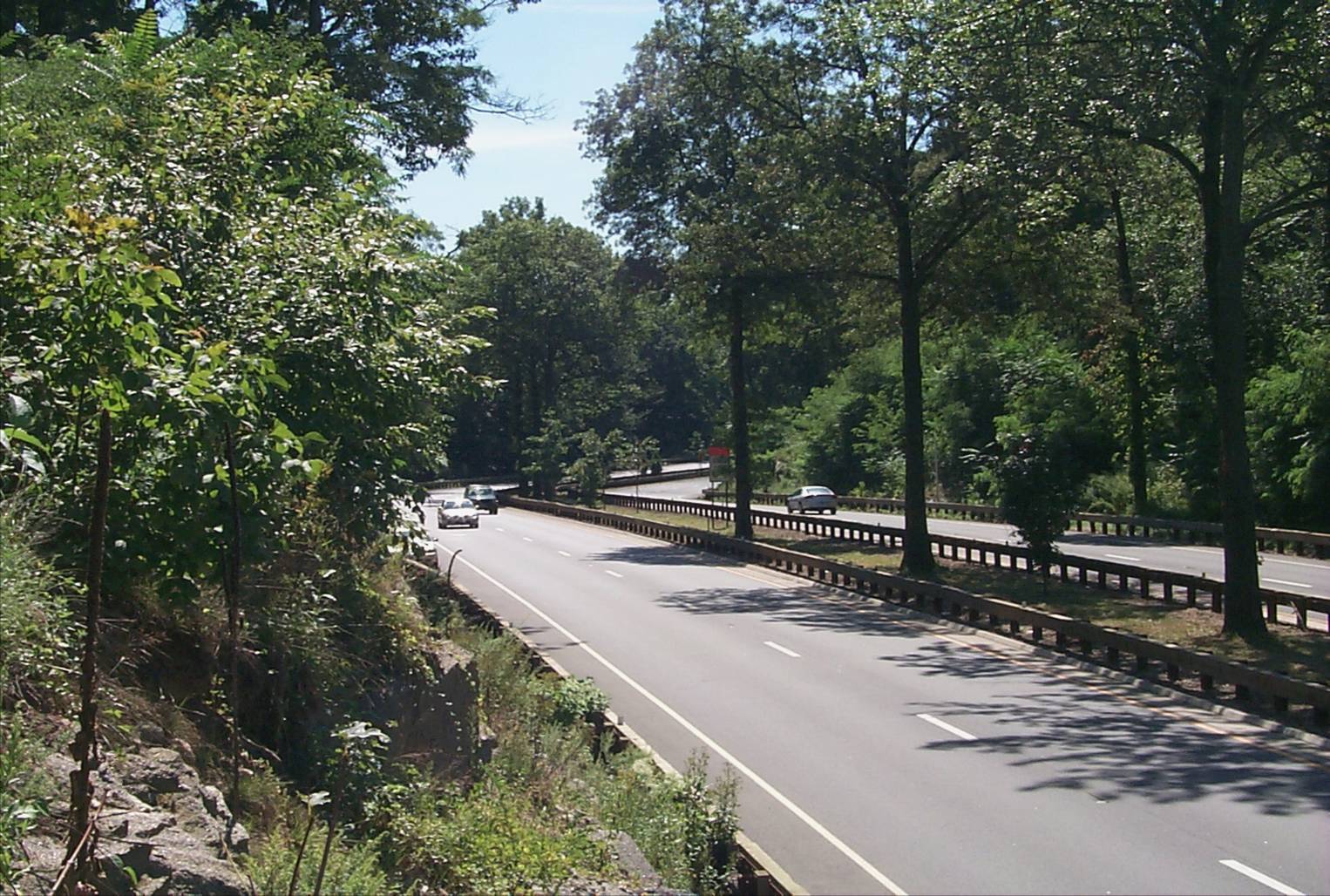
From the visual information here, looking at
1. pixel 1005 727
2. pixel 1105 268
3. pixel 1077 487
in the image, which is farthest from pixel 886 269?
pixel 1005 727

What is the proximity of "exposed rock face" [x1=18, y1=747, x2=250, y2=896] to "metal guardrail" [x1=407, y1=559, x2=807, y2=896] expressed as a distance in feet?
13.7

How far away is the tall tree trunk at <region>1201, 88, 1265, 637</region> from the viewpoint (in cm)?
2002

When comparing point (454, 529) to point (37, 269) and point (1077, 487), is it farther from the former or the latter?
point (37, 269)

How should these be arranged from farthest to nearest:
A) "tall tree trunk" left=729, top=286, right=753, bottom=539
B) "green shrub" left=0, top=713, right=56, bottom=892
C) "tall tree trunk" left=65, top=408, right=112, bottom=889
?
1. "tall tree trunk" left=729, top=286, right=753, bottom=539
2. "tall tree trunk" left=65, top=408, right=112, bottom=889
3. "green shrub" left=0, top=713, right=56, bottom=892

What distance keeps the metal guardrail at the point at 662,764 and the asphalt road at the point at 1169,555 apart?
13.3 meters

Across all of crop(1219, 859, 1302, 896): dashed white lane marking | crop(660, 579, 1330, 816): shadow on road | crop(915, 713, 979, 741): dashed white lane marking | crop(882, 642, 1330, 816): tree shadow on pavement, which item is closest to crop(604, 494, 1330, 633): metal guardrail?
crop(660, 579, 1330, 816): shadow on road

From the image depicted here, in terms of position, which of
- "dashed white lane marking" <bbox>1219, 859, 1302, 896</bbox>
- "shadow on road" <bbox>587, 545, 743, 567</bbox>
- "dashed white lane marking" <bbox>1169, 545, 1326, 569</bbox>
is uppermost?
"dashed white lane marking" <bbox>1169, 545, 1326, 569</bbox>

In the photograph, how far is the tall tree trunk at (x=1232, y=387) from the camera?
20016 millimetres

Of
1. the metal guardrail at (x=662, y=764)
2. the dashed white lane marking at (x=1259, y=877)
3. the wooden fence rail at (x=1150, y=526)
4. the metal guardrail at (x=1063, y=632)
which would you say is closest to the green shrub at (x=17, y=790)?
the metal guardrail at (x=662, y=764)

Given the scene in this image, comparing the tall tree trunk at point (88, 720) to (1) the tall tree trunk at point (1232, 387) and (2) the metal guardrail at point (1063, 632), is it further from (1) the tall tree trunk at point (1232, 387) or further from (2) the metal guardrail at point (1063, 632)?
(1) the tall tree trunk at point (1232, 387)

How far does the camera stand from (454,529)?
56.5 meters

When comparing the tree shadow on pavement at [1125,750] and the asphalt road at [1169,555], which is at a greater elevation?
the asphalt road at [1169,555]

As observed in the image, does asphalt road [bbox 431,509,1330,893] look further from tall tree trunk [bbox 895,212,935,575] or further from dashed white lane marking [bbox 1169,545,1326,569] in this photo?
dashed white lane marking [bbox 1169,545,1326,569]

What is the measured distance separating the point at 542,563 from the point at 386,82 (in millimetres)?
17424
